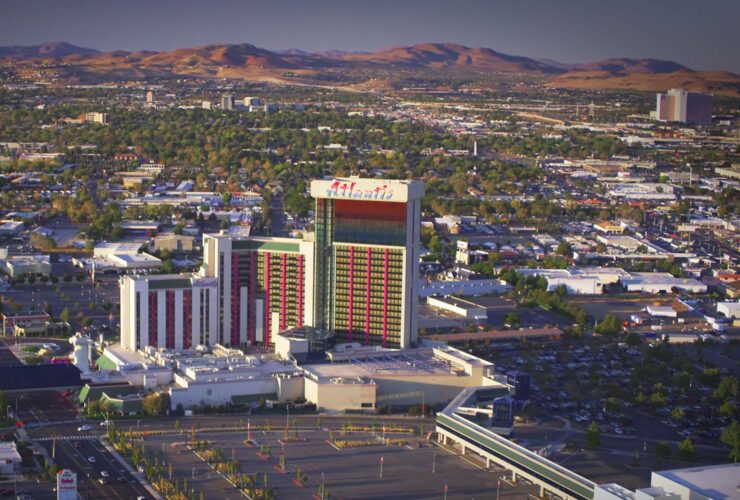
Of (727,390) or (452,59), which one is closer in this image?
(727,390)

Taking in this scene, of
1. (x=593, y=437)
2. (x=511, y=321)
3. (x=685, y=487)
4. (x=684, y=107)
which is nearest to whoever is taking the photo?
(x=685, y=487)

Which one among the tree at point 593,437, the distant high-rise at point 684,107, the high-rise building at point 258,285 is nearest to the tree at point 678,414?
the tree at point 593,437

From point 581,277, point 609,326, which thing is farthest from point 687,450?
point 581,277

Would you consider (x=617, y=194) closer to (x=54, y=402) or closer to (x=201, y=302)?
(x=201, y=302)

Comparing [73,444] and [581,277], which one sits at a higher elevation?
[581,277]

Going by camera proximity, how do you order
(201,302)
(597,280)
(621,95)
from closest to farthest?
(201,302)
(597,280)
(621,95)

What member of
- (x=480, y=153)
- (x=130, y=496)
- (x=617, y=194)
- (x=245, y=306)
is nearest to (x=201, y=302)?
(x=245, y=306)

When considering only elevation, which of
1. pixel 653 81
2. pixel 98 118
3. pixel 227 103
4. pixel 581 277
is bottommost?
pixel 581 277

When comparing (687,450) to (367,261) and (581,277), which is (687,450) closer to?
(367,261)
